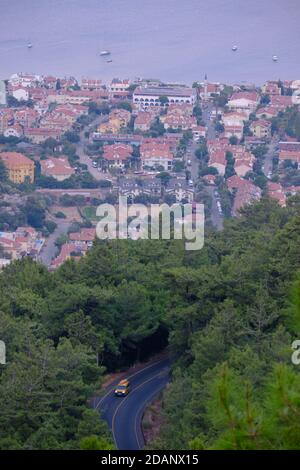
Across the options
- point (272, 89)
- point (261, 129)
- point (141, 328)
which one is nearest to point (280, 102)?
point (272, 89)

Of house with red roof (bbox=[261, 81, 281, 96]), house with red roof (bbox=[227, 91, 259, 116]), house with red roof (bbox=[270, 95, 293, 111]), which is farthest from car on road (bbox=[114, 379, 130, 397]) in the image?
house with red roof (bbox=[261, 81, 281, 96])

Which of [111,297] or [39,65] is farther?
[39,65]

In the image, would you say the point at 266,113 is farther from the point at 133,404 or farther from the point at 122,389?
the point at 133,404

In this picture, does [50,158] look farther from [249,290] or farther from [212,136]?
[249,290]

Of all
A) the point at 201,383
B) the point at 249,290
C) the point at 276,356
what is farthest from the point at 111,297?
the point at 276,356
